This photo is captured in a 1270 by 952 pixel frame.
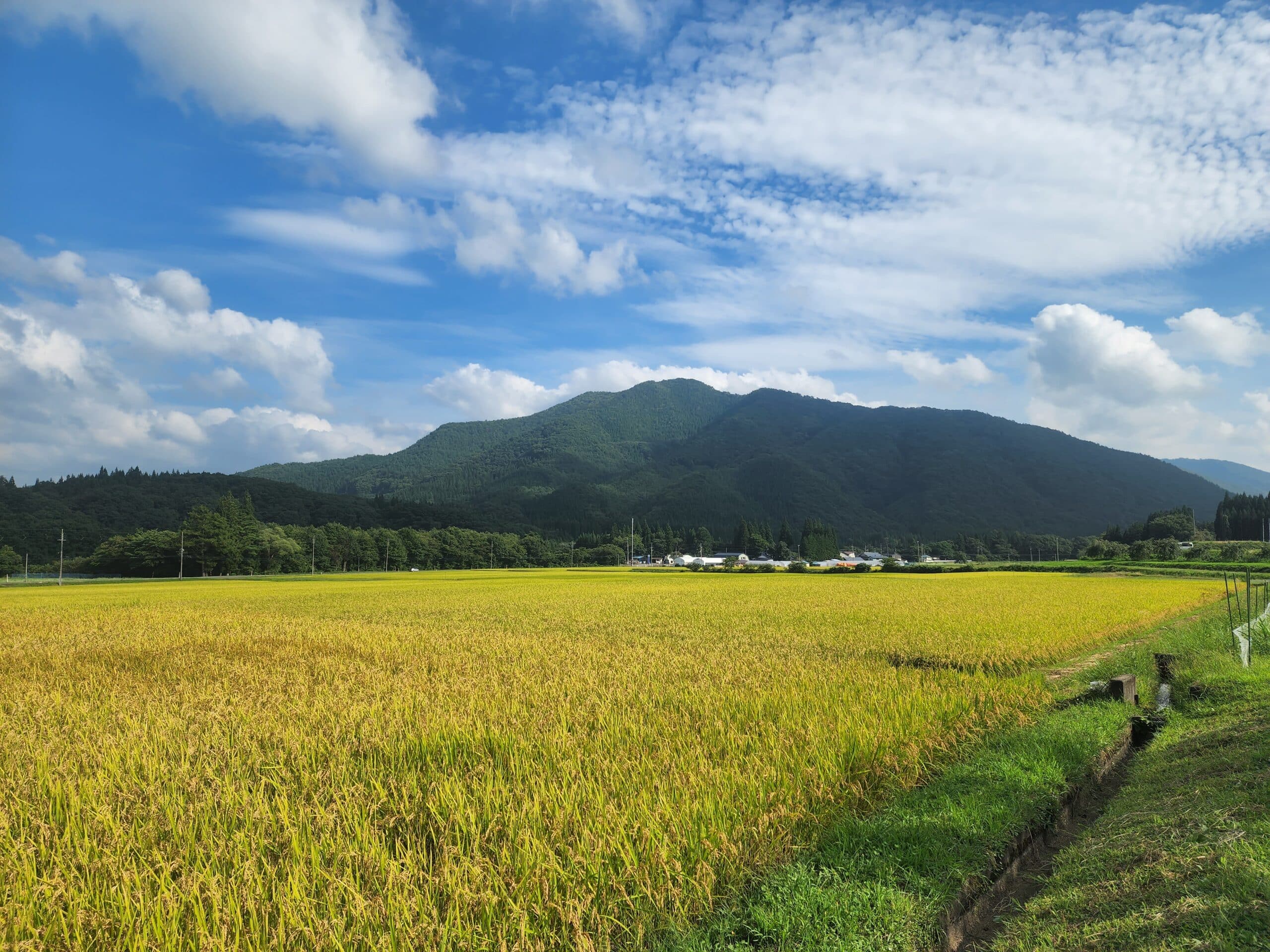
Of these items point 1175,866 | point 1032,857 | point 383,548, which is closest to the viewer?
point 1175,866

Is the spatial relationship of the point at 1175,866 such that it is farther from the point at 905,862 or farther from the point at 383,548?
the point at 383,548

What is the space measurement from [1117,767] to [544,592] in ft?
93.4

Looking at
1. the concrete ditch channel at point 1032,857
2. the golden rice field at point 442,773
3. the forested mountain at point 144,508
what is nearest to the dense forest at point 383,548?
the forested mountain at point 144,508

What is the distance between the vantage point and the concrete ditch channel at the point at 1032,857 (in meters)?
4.09

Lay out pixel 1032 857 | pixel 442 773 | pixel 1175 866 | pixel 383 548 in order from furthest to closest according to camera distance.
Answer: pixel 383 548 < pixel 442 773 < pixel 1032 857 < pixel 1175 866

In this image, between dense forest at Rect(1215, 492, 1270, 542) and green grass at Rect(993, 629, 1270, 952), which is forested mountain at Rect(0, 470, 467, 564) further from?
dense forest at Rect(1215, 492, 1270, 542)

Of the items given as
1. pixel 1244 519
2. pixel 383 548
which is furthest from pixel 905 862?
pixel 1244 519

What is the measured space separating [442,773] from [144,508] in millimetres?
134627

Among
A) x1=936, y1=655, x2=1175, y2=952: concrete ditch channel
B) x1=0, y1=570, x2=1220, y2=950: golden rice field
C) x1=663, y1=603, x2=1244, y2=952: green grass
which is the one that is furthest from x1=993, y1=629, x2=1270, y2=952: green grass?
x1=0, y1=570, x2=1220, y2=950: golden rice field

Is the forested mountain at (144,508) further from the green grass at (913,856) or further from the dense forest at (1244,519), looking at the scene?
the dense forest at (1244,519)

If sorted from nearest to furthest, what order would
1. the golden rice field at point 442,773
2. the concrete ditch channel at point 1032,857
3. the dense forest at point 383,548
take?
the golden rice field at point 442,773
the concrete ditch channel at point 1032,857
the dense forest at point 383,548

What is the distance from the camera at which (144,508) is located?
366 ft

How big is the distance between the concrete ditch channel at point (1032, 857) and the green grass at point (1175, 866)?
176mm

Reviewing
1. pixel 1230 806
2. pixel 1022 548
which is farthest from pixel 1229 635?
→ pixel 1022 548
